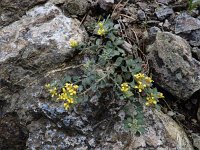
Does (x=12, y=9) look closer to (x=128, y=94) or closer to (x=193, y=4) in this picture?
(x=128, y=94)

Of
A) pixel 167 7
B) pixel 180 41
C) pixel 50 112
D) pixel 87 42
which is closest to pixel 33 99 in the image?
pixel 50 112

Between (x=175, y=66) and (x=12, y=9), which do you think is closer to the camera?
(x=175, y=66)

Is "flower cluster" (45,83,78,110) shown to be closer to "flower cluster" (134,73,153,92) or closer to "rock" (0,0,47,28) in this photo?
"flower cluster" (134,73,153,92)

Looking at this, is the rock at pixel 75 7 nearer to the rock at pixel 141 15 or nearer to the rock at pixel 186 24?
the rock at pixel 141 15

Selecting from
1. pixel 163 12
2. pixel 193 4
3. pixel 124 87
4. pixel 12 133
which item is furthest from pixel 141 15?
pixel 12 133

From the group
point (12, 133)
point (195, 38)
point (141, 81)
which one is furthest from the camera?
point (195, 38)

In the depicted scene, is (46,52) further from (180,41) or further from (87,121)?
(180,41)

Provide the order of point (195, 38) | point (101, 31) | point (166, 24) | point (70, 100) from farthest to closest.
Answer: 1. point (166, 24)
2. point (195, 38)
3. point (101, 31)
4. point (70, 100)

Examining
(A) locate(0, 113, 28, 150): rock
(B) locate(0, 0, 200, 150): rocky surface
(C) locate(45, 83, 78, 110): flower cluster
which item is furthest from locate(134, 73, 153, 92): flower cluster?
(A) locate(0, 113, 28, 150): rock

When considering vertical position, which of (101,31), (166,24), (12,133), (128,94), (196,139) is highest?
(101,31)
